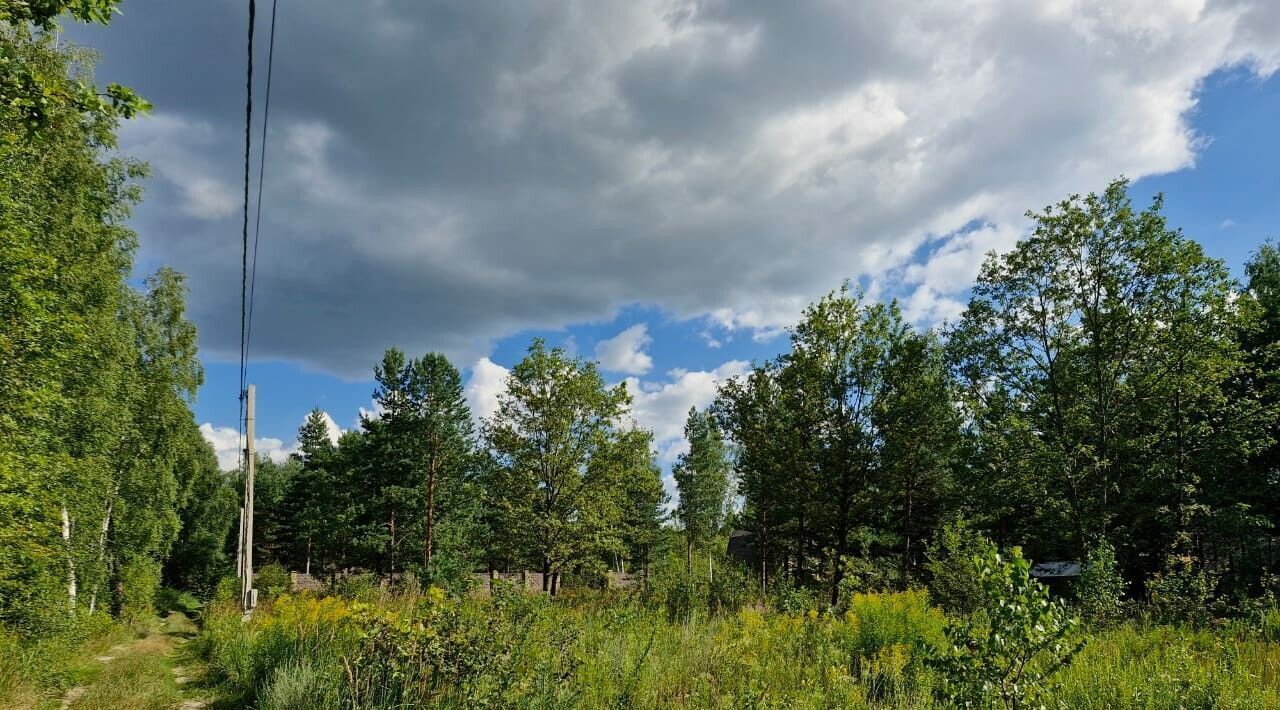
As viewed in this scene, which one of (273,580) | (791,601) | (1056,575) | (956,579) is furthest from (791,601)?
(273,580)

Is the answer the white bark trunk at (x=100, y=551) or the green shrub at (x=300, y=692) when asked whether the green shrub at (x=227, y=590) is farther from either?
the green shrub at (x=300, y=692)

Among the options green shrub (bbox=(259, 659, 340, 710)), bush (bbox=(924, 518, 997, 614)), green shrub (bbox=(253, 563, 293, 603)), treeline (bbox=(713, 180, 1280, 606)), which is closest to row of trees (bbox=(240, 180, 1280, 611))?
treeline (bbox=(713, 180, 1280, 606))

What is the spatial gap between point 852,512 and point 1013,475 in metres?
4.87

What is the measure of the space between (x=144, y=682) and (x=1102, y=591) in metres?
16.4

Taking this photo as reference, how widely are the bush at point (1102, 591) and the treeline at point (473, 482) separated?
1165 cm

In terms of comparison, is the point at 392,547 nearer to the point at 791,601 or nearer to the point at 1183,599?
the point at 791,601

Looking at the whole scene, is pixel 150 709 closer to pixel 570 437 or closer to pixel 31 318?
pixel 31 318

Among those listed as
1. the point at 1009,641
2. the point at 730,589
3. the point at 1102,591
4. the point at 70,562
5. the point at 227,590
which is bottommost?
the point at 227,590

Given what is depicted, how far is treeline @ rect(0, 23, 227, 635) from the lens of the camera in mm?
8180

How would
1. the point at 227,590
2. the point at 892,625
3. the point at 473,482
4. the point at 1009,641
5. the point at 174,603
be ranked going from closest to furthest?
the point at 1009,641 → the point at 892,625 → the point at 227,590 → the point at 174,603 → the point at 473,482

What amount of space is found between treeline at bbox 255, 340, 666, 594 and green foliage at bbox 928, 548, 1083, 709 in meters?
9.82

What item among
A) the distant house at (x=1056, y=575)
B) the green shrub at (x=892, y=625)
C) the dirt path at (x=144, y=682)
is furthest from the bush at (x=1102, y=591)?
the dirt path at (x=144, y=682)

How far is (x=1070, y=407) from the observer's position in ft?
57.3

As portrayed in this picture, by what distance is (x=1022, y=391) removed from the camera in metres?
18.4
